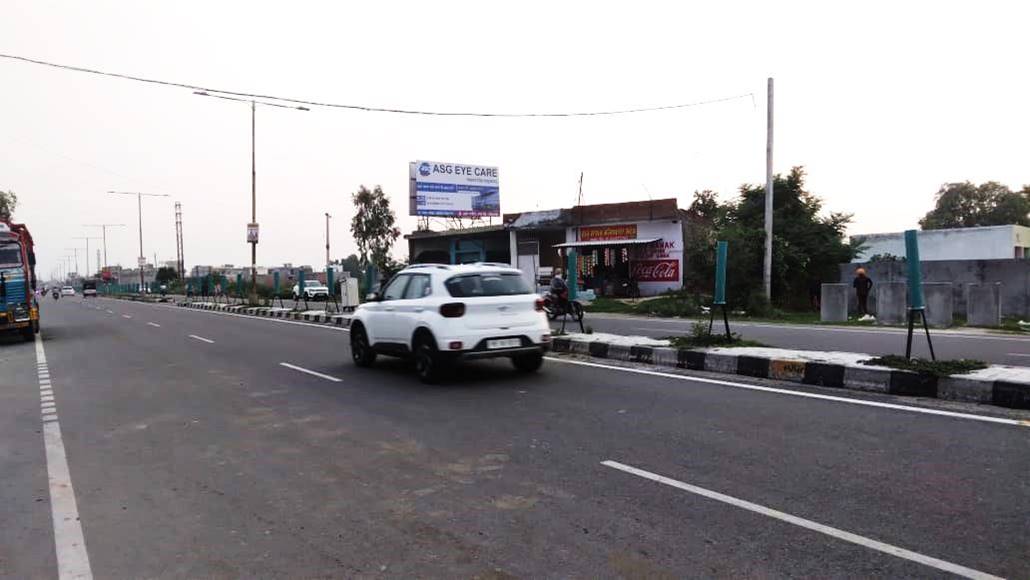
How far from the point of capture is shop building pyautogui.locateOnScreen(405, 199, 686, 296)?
32.1m

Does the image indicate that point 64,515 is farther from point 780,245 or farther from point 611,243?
point 611,243

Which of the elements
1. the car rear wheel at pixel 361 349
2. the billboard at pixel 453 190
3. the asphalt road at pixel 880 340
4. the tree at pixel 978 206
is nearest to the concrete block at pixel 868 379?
the asphalt road at pixel 880 340

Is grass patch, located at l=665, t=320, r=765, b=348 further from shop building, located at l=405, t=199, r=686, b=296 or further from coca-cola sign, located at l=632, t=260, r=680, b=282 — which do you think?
coca-cola sign, located at l=632, t=260, r=680, b=282

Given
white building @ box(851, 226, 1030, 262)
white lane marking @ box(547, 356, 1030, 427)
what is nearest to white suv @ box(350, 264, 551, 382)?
white lane marking @ box(547, 356, 1030, 427)

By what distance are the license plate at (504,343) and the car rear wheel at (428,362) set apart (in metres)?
0.72

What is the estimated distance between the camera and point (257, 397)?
8391 mm

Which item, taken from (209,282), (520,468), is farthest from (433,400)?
(209,282)

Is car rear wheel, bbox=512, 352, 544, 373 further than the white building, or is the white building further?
the white building

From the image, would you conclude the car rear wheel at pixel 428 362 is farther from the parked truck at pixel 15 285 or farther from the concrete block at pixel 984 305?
the concrete block at pixel 984 305

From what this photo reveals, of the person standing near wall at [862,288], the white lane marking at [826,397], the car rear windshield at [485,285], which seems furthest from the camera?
the person standing near wall at [862,288]

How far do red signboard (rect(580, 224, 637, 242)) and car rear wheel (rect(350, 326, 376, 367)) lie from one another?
24383 millimetres

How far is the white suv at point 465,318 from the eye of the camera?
8.70 m

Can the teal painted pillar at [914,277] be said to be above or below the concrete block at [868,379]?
above

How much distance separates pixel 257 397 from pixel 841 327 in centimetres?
1502
